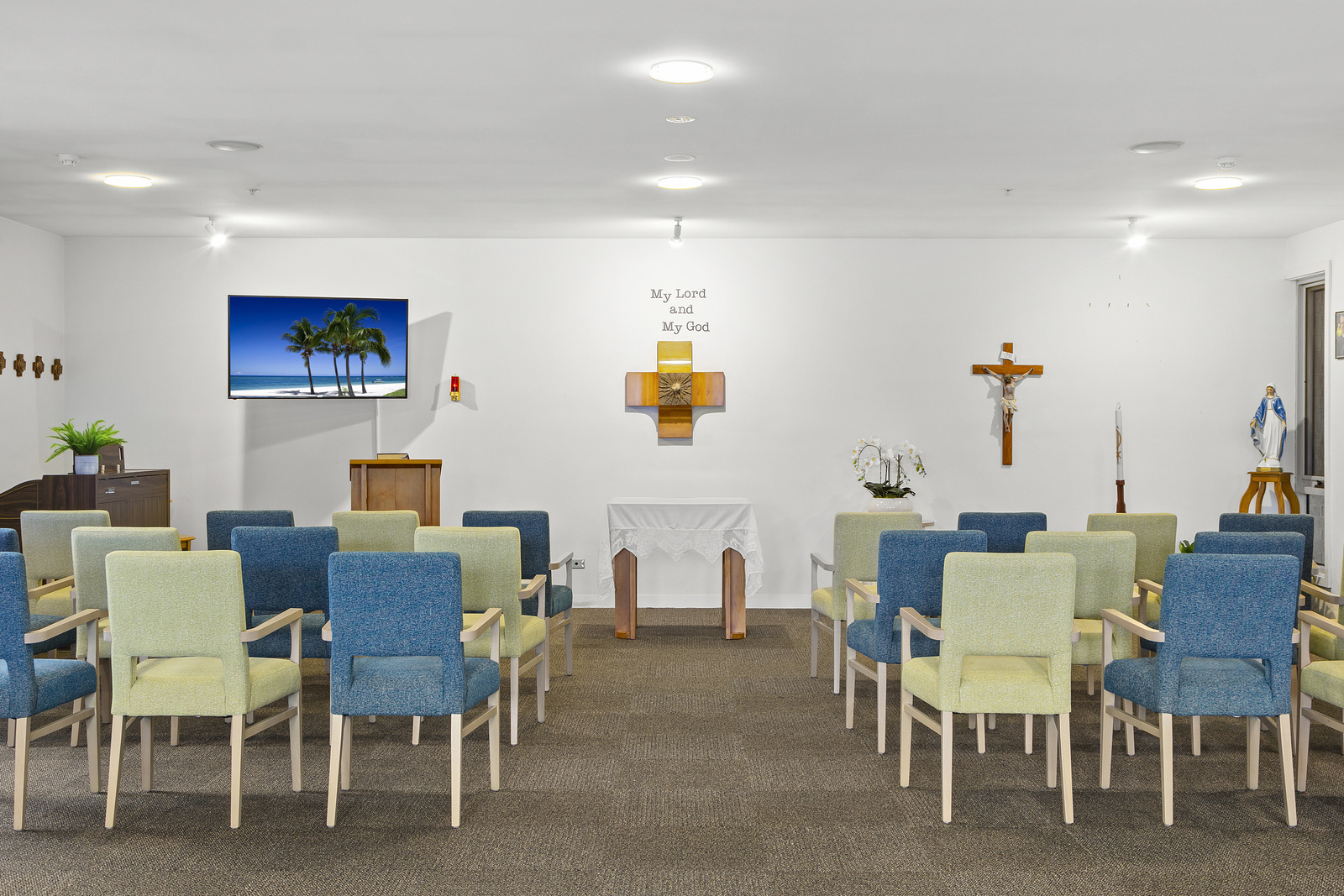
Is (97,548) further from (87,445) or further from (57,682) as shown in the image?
(87,445)

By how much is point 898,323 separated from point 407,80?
15.2 ft

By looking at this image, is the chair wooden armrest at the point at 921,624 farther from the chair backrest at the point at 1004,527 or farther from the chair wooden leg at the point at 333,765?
the chair wooden leg at the point at 333,765

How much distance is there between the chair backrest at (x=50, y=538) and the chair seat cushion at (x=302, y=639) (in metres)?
1.03

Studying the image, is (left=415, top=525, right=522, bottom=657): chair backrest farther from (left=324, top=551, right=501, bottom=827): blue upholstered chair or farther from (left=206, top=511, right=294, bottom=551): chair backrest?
(left=206, top=511, right=294, bottom=551): chair backrest

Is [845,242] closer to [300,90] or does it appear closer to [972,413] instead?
[972,413]

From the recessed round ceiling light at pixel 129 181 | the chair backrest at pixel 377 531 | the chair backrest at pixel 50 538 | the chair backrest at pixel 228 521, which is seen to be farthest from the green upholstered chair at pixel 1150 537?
the recessed round ceiling light at pixel 129 181

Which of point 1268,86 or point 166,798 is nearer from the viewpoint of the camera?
point 166,798

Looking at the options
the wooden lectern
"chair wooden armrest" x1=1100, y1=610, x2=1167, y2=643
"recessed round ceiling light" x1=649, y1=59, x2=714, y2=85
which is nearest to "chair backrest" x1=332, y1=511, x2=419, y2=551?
the wooden lectern

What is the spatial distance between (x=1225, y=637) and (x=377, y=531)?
367cm

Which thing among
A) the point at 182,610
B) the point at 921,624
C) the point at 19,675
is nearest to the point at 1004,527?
the point at 921,624

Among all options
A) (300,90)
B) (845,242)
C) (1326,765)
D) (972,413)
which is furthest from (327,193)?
(1326,765)

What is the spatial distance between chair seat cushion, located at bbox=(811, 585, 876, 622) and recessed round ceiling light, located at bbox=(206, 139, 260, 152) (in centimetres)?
367

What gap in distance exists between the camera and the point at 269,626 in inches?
140

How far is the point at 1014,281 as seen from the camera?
780cm
